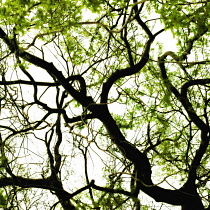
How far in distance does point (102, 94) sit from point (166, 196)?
247cm

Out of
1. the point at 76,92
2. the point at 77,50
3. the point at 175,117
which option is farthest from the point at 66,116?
the point at 175,117

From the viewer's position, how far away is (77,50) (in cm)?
609

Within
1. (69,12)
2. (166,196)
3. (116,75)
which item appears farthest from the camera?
(166,196)

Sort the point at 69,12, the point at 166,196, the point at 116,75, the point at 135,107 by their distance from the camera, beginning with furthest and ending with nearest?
the point at 135,107, the point at 166,196, the point at 116,75, the point at 69,12

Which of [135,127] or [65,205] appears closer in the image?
[65,205]

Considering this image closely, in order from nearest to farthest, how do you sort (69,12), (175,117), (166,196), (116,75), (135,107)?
(69,12) < (116,75) < (166,196) < (175,117) < (135,107)

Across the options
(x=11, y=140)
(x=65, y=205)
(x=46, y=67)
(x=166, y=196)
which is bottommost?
(x=166, y=196)

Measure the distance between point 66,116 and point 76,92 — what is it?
0.59 metres

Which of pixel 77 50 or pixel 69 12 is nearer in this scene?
pixel 69 12

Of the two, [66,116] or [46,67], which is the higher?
[46,67]

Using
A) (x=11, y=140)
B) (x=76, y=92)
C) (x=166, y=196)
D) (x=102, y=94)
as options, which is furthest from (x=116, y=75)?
(x=166, y=196)

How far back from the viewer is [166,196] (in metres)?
5.75

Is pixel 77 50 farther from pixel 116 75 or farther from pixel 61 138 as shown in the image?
pixel 61 138

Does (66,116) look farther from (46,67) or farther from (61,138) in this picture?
(46,67)
